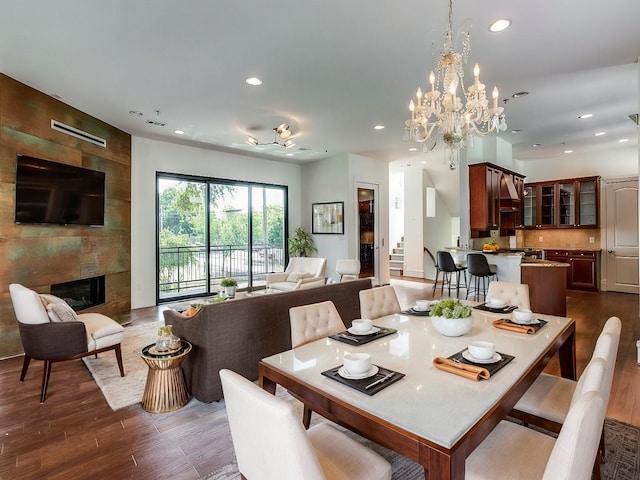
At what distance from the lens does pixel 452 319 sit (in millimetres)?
2055

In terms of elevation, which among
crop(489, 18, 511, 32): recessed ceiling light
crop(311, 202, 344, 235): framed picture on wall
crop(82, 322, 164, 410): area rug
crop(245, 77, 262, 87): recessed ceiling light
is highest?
crop(245, 77, 262, 87): recessed ceiling light

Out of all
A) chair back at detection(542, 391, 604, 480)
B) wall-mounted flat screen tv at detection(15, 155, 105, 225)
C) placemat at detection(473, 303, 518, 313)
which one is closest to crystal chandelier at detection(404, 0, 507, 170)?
placemat at detection(473, 303, 518, 313)

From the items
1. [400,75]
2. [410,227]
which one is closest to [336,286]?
[400,75]

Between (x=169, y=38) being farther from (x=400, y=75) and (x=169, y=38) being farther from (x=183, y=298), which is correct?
(x=183, y=298)

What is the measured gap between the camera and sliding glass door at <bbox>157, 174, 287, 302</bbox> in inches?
268

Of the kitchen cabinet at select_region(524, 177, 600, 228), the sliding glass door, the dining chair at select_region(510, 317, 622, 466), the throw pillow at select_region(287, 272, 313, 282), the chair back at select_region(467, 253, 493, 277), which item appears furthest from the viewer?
the kitchen cabinet at select_region(524, 177, 600, 228)

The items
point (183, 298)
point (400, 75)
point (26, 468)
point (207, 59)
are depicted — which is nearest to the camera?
point (26, 468)

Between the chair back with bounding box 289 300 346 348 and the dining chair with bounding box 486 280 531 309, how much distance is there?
1.46 m

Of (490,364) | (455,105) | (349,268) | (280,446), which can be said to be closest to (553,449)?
(490,364)

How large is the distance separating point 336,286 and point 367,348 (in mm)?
2055

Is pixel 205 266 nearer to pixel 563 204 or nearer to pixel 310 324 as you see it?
pixel 310 324

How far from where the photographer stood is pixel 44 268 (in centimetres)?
432

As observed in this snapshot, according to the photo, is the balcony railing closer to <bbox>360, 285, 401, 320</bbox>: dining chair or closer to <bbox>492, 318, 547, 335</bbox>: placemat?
<bbox>360, 285, 401, 320</bbox>: dining chair

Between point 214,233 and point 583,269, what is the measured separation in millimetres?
8240
